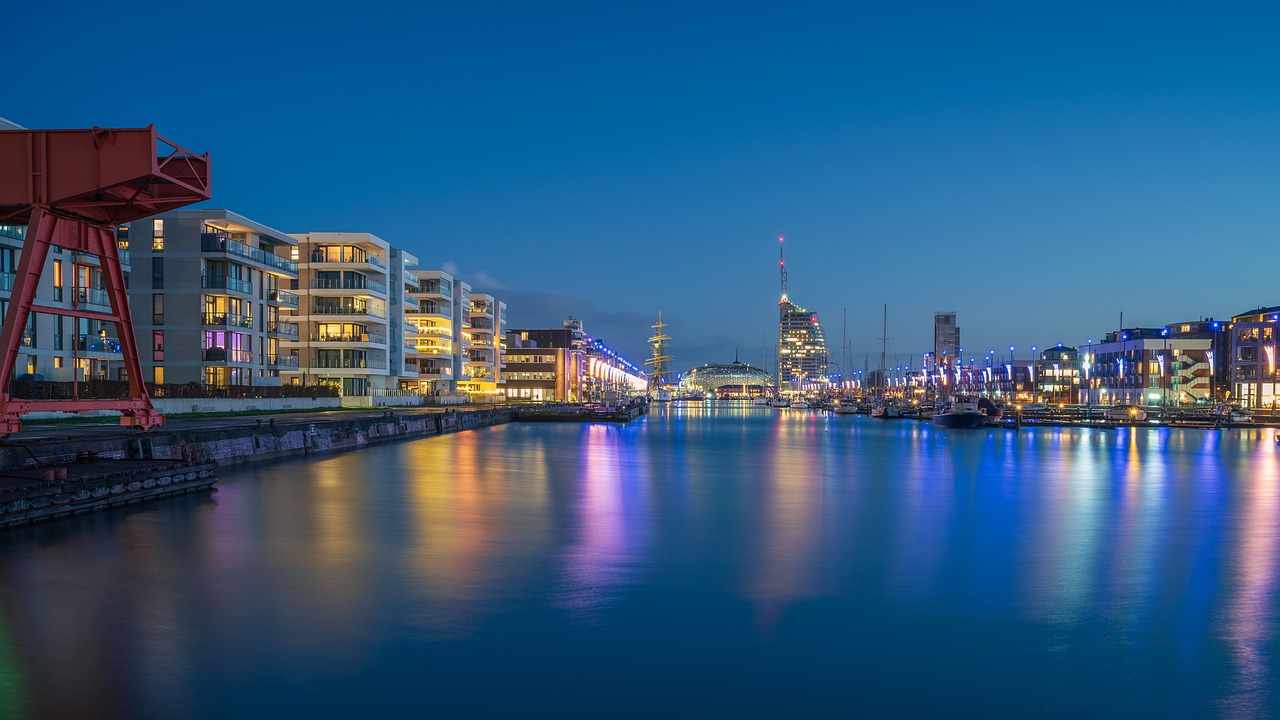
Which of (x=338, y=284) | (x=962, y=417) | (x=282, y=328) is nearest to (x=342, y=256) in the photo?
(x=338, y=284)

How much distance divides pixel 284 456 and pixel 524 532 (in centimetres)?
2683

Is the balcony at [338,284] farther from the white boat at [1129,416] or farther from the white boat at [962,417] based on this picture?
the white boat at [1129,416]

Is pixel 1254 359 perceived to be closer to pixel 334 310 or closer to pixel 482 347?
pixel 482 347

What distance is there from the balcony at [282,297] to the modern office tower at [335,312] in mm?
4877

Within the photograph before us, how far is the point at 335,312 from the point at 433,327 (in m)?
31.2

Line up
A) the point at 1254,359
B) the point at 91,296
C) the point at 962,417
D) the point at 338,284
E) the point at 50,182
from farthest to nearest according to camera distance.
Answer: the point at 1254,359
the point at 962,417
the point at 338,284
the point at 91,296
the point at 50,182

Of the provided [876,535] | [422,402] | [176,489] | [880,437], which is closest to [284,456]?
[176,489]

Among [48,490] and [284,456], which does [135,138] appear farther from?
[284,456]

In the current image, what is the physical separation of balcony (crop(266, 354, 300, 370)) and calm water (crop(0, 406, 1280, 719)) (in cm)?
4715

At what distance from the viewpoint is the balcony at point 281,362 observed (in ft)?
260

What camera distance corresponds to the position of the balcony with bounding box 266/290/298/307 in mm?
79188

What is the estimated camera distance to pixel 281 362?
8194 centimetres

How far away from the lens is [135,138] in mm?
24281

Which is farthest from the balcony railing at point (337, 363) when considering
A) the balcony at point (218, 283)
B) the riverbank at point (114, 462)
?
the riverbank at point (114, 462)
